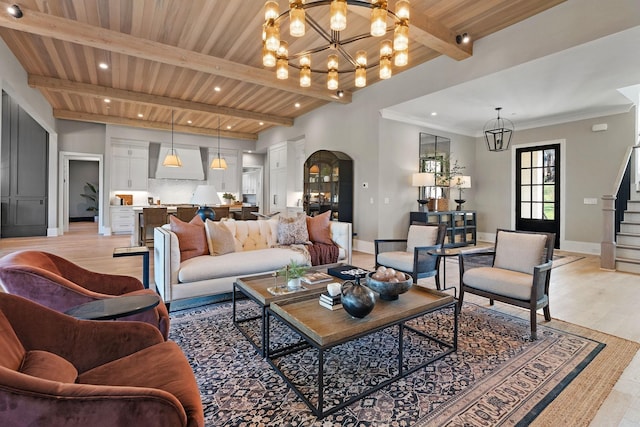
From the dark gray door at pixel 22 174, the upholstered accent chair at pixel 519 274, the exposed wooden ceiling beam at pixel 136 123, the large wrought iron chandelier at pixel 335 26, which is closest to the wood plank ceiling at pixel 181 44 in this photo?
the exposed wooden ceiling beam at pixel 136 123

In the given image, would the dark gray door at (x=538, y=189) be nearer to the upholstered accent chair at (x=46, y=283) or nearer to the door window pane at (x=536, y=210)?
the door window pane at (x=536, y=210)

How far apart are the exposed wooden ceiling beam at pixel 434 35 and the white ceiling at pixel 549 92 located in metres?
0.50

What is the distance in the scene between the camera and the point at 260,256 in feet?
11.7

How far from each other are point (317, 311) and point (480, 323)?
5.55ft

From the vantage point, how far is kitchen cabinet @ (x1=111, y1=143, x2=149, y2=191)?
28.8 ft

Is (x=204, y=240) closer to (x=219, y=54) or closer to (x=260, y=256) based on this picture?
(x=260, y=256)

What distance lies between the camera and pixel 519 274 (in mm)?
2820

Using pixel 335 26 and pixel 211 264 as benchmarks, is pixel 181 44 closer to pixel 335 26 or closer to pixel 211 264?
pixel 335 26

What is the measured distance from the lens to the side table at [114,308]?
1.49 m

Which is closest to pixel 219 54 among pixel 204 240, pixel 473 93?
pixel 204 240

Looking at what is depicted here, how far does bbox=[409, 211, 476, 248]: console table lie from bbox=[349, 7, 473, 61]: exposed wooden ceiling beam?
305 centimetres

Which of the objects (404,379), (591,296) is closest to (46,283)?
(404,379)

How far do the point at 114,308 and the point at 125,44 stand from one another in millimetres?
4019

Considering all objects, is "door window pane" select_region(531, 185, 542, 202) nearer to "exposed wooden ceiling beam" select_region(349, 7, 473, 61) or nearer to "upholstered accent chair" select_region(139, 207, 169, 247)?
"exposed wooden ceiling beam" select_region(349, 7, 473, 61)
